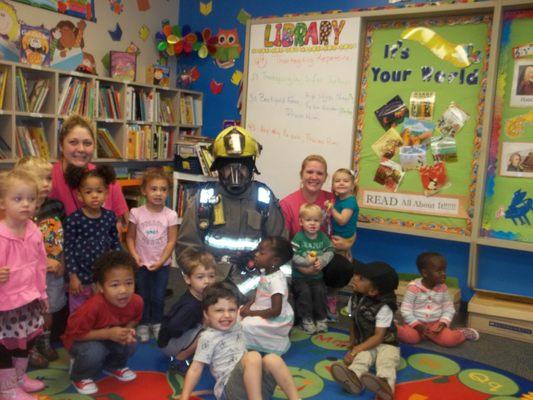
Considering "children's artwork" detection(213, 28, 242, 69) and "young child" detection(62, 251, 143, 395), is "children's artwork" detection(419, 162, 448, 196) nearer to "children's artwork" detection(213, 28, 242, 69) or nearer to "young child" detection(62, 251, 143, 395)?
"young child" detection(62, 251, 143, 395)

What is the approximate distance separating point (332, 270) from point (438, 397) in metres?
1.15

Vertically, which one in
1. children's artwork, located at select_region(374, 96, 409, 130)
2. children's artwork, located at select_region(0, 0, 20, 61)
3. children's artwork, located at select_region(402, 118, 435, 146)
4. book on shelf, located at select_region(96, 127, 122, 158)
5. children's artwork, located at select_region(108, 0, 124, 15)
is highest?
children's artwork, located at select_region(108, 0, 124, 15)

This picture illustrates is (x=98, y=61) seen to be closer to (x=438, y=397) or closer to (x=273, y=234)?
(x=273, y=234)

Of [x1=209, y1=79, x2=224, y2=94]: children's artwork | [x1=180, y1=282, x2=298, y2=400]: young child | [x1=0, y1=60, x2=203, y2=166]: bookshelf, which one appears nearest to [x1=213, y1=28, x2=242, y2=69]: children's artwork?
[x1=209, y1=79, x2=224, y2=94]: children's artwork

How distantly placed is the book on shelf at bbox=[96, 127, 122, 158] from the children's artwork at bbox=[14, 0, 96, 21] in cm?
108

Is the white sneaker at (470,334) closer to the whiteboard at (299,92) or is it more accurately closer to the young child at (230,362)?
the whiteboard at (299,92)

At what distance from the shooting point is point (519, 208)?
3.53 meters

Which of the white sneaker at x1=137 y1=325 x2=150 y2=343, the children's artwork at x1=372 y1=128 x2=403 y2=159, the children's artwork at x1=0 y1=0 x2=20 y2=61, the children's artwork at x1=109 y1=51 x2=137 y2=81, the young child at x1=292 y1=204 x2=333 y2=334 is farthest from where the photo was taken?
the children's artwork at x1=109 y1=51 x2=137 y2=81

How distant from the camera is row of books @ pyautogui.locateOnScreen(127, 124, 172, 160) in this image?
5.10 meters

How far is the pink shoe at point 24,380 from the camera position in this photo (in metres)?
2.28

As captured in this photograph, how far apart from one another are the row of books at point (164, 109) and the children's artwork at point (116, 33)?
672 millimetres

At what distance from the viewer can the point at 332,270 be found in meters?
3.47

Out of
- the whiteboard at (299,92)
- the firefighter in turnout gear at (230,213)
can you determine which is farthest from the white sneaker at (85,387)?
the whiteboard at (299,92)

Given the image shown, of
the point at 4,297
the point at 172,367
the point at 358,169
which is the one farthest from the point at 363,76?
the point at 4,297
